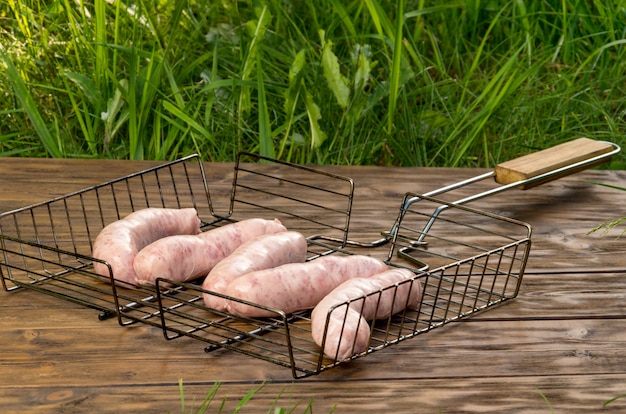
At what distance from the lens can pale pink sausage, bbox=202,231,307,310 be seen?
2.02 meters

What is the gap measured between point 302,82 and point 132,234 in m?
1.40

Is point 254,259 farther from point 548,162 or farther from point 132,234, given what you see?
point 548,162

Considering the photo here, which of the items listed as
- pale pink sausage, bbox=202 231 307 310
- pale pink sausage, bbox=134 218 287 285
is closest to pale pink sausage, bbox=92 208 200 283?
pale pink sausage, bbox=134 218 287 285

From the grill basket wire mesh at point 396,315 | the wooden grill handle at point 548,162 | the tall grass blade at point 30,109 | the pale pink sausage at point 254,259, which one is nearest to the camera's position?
the grill basket wire mesh at point 396,315

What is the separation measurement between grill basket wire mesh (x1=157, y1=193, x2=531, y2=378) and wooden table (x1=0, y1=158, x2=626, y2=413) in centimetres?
3

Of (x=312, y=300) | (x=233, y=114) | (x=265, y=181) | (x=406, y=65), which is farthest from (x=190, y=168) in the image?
(x=312, y=300)

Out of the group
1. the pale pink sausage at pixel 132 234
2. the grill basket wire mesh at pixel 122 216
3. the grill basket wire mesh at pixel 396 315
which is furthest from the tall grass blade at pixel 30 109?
the grill basket wire mesh at pixel 396 315

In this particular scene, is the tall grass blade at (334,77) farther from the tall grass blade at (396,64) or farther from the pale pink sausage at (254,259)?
the pale pink sausage at (254,259)

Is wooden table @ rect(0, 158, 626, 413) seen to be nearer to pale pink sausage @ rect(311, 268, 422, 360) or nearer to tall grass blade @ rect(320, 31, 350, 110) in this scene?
pale pink sausage @ rect(311, 268, 422, 360)

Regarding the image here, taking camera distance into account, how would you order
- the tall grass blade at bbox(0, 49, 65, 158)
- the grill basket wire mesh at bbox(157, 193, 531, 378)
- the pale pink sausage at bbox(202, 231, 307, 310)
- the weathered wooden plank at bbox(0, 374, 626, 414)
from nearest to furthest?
the weathered wooden plank at bbox(0, 374, 626, 414) < the grill basket wire mesh at bbox(157, 193, 531, 378) < the pale pink sausage at bbox(202, 231, 307, 310) < the tall grass blade at bbox(0, 49, 65, 158)

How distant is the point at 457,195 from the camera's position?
3.03 metres

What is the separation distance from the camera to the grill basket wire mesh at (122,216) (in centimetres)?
214

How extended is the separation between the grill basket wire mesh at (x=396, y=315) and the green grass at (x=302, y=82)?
101 centimetres

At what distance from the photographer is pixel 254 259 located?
2.06 m
